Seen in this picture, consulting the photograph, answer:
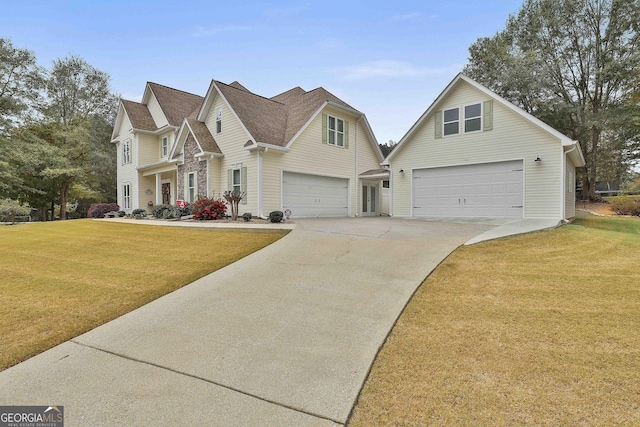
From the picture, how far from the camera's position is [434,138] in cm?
1427

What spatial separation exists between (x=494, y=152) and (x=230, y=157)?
39.1 feet

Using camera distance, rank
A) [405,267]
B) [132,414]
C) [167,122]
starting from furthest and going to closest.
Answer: [167,122] < [405,267] < [132,414]

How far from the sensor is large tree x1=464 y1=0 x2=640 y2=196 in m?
21.8

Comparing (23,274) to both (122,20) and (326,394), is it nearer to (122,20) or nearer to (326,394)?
(326,394)

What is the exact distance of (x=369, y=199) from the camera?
19578mm

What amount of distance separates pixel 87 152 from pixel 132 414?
30.1 m

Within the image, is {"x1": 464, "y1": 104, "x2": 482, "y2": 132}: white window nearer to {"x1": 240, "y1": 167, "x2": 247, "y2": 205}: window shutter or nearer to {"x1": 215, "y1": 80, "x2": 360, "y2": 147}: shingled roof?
{"x1": 215, "y1": 80, "x2": 360, "y2": 147}: shingled roof

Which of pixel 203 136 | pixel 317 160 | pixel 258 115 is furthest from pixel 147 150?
pixel 317 160

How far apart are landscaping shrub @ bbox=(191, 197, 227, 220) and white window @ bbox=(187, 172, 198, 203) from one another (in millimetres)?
2744

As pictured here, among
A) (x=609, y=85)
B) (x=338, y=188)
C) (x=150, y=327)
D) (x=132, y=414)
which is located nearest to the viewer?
(x=132, y=414)

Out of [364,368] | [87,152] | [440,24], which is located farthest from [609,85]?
[87,152]

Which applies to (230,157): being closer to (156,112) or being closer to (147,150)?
(147,150)

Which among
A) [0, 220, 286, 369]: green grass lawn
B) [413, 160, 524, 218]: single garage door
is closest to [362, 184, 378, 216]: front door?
[413, 160, 524, 218]: single garage door

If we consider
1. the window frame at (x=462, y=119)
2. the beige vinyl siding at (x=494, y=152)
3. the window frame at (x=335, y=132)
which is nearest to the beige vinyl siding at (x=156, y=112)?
the window frame at (x=335, y=132)
